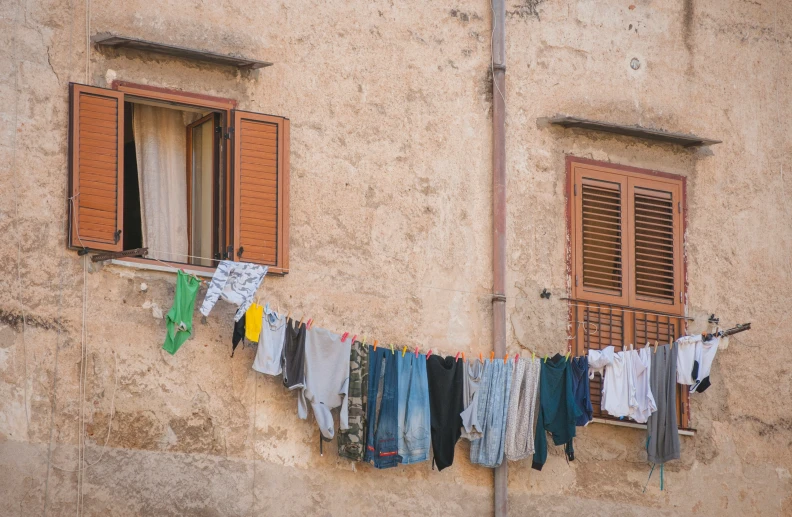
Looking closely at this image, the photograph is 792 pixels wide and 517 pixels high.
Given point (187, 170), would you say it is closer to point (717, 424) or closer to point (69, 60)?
point (69, 60)

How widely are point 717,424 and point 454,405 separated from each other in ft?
8.59

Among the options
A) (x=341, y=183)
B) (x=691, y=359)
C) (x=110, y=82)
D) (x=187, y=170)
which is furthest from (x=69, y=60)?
(x=691, y=359)

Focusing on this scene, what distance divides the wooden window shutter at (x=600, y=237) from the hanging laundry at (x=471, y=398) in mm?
1359

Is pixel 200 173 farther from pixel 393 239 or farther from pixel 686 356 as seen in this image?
pixel 686 356

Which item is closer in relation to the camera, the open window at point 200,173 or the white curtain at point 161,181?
the open window at point 200,173

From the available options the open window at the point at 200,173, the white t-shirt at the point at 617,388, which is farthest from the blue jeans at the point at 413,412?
the white t-shirt at the point at 617,388

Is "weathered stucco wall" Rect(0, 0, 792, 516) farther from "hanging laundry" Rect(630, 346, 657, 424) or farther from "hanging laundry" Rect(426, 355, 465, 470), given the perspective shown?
"hanging laundry" Rect(630, 346, 657, 424)

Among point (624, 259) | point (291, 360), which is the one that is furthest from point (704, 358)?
point (291, 360)

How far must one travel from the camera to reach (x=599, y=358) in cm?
1310

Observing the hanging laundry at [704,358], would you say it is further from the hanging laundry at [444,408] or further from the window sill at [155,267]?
the window sill at [155,267]

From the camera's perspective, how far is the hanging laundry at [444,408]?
1262 centimetres

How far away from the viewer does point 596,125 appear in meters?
13.8

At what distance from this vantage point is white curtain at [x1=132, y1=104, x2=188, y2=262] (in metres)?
12.4

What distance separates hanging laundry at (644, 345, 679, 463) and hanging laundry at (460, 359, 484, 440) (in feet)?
4.89
